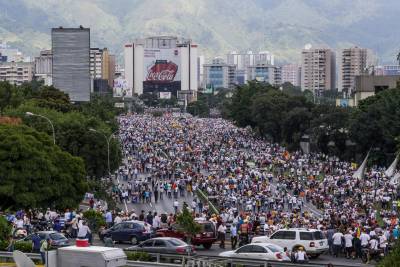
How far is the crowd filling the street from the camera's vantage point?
30641 millimetres

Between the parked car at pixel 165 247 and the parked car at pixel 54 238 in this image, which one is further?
the parked car at pixel 54 238

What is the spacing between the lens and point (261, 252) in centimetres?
2706

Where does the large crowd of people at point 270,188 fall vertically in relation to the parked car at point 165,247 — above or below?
below

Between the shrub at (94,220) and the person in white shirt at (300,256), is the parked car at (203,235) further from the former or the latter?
the person in white shirt at (300,256)

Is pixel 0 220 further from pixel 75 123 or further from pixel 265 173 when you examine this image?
pixel 265 173

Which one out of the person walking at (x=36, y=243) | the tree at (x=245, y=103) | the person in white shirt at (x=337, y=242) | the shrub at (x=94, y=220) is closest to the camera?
the person walking at (x=36, y=243)

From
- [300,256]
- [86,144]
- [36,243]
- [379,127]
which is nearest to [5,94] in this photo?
[86,144]

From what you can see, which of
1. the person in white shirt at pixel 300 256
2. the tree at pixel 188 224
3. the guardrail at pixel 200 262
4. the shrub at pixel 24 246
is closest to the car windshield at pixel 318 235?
the person in white shirt at pixel 300 256

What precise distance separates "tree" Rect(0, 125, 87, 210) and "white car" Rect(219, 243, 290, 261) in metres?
12.7

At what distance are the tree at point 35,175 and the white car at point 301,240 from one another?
36.9 feet

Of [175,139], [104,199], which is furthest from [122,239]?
[175,139]

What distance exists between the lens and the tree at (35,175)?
3756cm

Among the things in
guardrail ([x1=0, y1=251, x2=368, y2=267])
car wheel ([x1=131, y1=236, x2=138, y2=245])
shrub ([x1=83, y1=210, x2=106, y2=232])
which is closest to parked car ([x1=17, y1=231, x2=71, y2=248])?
guardrail ([x1=0, y1=251, x2=368, y2=267])

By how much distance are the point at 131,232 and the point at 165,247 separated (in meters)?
5.13
